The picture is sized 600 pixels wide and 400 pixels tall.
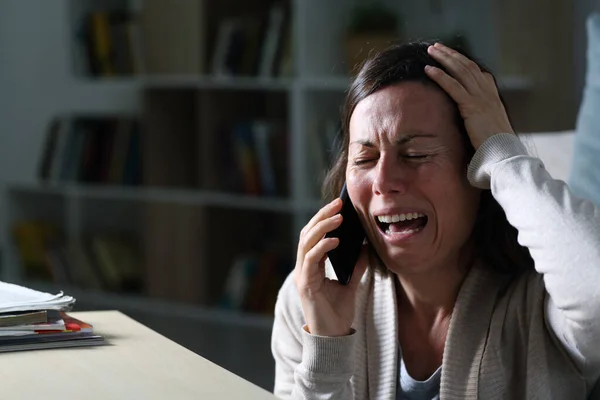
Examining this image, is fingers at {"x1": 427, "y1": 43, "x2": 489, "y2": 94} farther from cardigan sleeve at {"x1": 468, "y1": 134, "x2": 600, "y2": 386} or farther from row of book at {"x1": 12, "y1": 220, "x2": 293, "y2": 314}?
row of book at {"x1": 12, "y1": 220, "x2": 293, "y2": 314}

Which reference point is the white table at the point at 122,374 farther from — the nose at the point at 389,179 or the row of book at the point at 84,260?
the row of book at the point at 84,260

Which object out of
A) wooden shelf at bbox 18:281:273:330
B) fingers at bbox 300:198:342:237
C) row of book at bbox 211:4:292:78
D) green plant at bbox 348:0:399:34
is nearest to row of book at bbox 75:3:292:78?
row of book at bbox 211:4:292:78

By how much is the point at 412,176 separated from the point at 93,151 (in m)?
3.39

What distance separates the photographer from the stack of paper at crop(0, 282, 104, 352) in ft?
4.50

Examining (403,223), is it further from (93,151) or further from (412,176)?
(93,151)

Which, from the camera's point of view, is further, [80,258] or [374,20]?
[80,258]

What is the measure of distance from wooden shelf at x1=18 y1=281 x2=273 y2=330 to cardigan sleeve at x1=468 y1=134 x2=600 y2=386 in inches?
109

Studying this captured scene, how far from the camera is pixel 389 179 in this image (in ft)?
4.69

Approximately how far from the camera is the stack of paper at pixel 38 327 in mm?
1371

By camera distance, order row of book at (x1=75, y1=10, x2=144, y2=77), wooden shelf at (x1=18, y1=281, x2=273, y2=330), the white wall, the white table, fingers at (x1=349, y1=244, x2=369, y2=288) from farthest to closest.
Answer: row of book at (x1=75, y1=10, x2=144, y2=77) < wooden shelf at (x1=18, y1=281, x2=273, y2=330) < the white wall < fingers at (x1=349, y1=244, x2=369, y2=288) < the white table

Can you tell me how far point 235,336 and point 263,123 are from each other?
2.73 feet

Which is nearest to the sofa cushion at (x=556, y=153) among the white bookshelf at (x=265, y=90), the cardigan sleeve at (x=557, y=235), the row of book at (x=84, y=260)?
the cardigan sleeve at (x=557, y=235)

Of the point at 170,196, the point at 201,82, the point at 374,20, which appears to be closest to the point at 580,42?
the point at 374,20

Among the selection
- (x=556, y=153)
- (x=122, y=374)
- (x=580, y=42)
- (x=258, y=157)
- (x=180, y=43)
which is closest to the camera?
Answer: (x=122, y=374)
